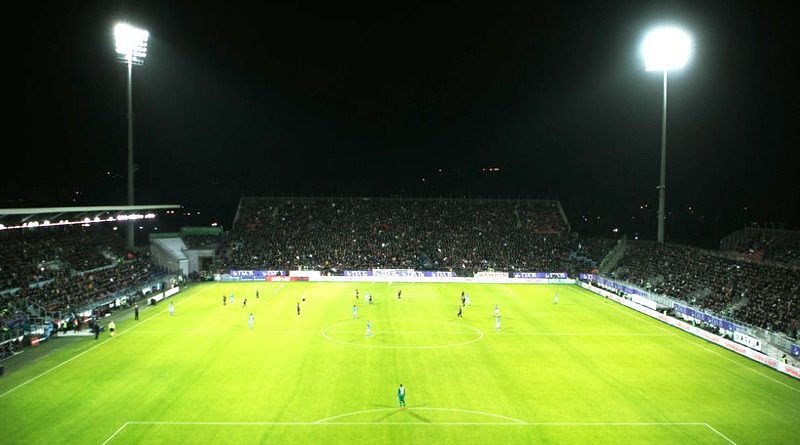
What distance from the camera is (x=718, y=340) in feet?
116

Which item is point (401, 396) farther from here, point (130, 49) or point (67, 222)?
point (130, 49)

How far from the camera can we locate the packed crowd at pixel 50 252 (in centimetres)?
4504

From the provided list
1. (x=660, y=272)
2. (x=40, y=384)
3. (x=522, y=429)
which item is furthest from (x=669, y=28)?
(x=40, y=384)

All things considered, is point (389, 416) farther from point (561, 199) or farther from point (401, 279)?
point (561, 199)

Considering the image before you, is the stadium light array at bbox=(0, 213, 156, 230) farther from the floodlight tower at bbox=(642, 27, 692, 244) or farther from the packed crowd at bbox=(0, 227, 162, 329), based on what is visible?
the floodlight tower at bbox=(642, 27, 692, 244)

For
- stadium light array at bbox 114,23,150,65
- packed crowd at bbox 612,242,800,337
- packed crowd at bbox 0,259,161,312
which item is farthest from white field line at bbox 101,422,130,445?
stadium light array at bbox 114,23,150,65

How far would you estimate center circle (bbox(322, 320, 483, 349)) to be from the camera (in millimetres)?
34469

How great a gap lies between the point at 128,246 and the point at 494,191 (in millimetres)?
63415

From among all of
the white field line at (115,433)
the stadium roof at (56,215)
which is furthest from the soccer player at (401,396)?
the stadium roof at (56,215)

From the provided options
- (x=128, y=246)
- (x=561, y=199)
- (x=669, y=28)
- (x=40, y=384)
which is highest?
(x=669, y=28)

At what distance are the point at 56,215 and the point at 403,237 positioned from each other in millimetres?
43822

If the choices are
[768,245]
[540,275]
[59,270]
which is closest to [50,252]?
[59,270]

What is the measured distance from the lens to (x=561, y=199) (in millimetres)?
97188

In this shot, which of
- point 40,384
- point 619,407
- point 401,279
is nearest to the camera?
point 619,407
